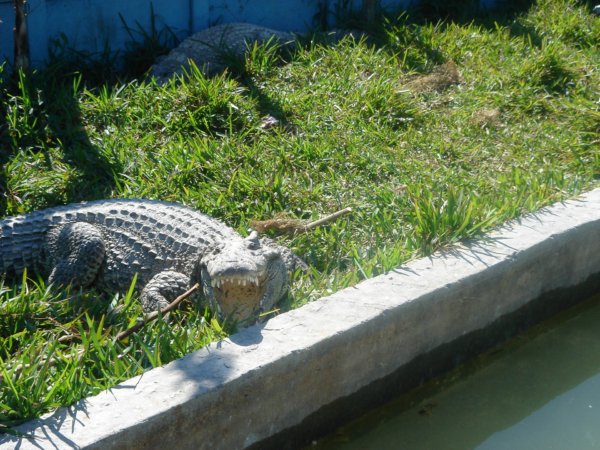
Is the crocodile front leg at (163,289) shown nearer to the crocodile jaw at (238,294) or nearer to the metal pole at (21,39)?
the crocodile jaw at (238,294)

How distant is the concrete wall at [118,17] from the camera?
527 centimetres

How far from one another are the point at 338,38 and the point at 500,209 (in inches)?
149

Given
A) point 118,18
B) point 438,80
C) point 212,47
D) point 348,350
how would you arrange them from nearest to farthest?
point 348,350 → point 212,47 → point 118,18 → point 438,80

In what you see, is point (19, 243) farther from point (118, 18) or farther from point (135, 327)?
point (118, 18)

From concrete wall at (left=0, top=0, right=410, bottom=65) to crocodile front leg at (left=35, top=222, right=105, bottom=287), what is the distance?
252 cm

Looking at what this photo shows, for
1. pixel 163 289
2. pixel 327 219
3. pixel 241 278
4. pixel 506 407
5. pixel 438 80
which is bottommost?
pixel 506 407

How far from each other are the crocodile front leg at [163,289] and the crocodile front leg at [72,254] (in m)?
0.38

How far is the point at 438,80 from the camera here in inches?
230

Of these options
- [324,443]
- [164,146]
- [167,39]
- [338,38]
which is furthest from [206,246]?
[338,38]

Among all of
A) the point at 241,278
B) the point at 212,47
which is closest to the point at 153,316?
the point at 241,278

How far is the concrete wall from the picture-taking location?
5266 mm

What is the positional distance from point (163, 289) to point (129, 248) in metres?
0.42

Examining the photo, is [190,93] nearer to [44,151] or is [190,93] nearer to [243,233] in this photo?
[44,151]

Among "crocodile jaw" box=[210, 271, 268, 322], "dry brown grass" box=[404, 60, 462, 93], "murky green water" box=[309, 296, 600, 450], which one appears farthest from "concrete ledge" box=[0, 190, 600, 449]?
"dry brown grass" box=[404, 60, 462, 93]
